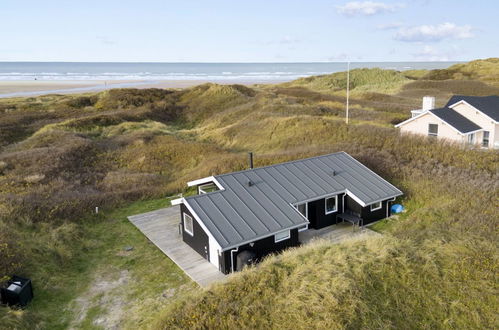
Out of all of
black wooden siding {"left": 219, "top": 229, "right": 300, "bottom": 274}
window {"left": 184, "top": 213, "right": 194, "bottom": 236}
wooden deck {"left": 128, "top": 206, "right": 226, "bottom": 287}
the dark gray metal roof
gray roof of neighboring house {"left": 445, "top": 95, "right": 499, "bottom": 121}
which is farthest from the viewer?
gray roof of neighboring house {"left": 445, "top": 95, "right": 499, "bottom": 121}

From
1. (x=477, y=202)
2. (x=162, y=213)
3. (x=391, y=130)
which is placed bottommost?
(x=162, y=213)

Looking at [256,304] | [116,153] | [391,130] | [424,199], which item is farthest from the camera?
[116,153]

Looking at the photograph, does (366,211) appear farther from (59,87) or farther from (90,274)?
(59,87)

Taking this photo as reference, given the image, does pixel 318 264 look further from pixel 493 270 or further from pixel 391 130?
pixel 391 130

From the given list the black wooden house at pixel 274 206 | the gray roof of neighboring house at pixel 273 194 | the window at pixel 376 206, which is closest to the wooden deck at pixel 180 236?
the black wooden house at pixel 274 206

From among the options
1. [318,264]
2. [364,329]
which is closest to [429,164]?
[318,264]

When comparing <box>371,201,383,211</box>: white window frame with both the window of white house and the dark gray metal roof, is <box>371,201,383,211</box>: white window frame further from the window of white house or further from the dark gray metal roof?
the window of white house

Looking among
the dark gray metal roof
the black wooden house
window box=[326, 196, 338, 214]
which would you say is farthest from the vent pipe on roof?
window box=[326, 196, 338, 214]
